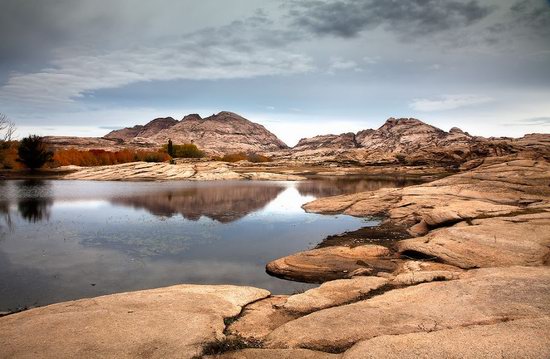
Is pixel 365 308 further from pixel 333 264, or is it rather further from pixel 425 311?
pixel 333 264

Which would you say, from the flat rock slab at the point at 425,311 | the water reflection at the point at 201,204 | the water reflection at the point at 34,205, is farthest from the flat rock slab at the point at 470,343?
the water reflection at the point at 34,205

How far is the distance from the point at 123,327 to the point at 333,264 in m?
13.5

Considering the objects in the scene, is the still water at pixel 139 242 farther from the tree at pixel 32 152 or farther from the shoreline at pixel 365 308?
the tree at pixel 32 152

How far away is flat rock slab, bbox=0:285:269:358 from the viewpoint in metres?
9.29

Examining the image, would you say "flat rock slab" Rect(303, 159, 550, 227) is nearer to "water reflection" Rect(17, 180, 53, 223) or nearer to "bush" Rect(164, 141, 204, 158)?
"water reflection" Rect(17, 180, 53, 223)

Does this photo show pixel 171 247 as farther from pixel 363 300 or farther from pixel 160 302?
pixel 363 300

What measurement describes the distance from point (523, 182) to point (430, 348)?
118ft

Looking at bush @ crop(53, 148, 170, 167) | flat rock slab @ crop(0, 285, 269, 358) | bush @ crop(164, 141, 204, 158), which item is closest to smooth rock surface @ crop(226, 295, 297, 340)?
flat rock slab @ crop(0, 285, 269, 358)

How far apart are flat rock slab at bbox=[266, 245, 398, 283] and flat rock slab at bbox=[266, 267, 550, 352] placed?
21.1ft

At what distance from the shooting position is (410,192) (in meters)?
41.7

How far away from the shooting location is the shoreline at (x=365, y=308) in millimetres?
9328

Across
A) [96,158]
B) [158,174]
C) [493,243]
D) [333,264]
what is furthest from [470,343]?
[96,158]

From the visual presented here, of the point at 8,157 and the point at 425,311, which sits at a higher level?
the point at 8,157

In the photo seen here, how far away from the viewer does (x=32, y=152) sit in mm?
100812
